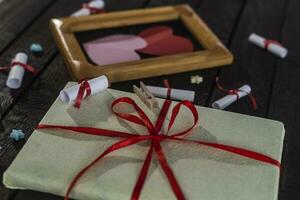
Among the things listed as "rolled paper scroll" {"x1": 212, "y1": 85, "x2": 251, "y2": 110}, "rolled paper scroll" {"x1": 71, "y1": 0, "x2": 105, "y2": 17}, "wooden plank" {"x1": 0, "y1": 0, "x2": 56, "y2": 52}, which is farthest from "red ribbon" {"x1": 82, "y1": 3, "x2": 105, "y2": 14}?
"rolled paper scroll" {"x1": 212, "y1": 85, "x2": 251, "y2": 110}

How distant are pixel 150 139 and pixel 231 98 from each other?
251 millimetres

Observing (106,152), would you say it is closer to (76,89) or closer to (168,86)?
(76,89)

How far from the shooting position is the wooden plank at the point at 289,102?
0.70m

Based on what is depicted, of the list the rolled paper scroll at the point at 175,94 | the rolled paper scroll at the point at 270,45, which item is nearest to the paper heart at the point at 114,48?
the rolled paper scroll at the point at 175,94

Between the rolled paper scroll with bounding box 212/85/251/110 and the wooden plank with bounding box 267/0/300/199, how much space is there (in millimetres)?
55

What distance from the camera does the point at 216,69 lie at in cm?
95

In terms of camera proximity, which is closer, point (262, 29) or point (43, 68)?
point (43, 68)

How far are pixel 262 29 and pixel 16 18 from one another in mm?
646

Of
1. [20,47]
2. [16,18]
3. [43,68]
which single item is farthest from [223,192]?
[16,18]

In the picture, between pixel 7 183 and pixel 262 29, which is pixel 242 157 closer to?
pixel 7 183

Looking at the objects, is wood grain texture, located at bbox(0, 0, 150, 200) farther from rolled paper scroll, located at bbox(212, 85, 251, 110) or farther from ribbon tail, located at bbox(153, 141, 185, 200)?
rolled paper scroll, located at bbox(212, 85, 251, 110)

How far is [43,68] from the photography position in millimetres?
929

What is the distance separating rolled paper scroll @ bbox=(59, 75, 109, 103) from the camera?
728mm

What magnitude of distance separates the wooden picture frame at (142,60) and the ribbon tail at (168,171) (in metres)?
0.27
